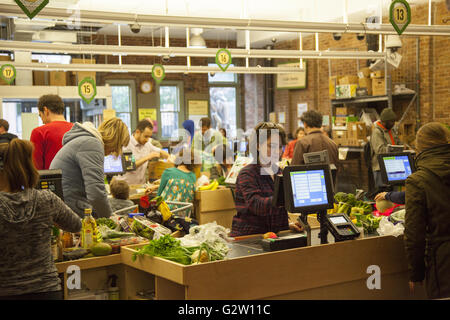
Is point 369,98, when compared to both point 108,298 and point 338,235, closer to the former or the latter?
point 338,235

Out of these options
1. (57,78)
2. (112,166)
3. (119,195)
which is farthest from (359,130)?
(119,195)

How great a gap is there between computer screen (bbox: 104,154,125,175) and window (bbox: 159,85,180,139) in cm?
715

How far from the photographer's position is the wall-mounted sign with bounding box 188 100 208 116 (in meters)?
14.8

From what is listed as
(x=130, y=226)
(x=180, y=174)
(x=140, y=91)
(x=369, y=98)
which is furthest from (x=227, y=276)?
(x=140, y=91)

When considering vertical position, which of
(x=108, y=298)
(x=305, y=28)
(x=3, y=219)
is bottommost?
(x=108, y=298)

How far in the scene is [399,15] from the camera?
6.29 meters

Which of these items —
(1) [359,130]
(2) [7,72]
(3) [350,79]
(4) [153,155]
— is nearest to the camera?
(4) [153,155]

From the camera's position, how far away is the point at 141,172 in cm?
802

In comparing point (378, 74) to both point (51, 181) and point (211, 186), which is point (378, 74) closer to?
point (211, 186)

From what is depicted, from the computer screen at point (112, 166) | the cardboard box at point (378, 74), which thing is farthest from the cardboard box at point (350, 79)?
the computer screen at point (112, 166)

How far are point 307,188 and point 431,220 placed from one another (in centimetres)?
79

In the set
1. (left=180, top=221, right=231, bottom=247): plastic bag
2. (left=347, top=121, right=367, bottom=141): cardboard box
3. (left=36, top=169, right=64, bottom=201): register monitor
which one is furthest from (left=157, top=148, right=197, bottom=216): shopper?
(left=347, top=121, right=367, bottom=141): cardboard box

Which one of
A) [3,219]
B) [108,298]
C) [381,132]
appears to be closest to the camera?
[3,219]

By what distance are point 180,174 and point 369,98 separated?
18.4 feet
